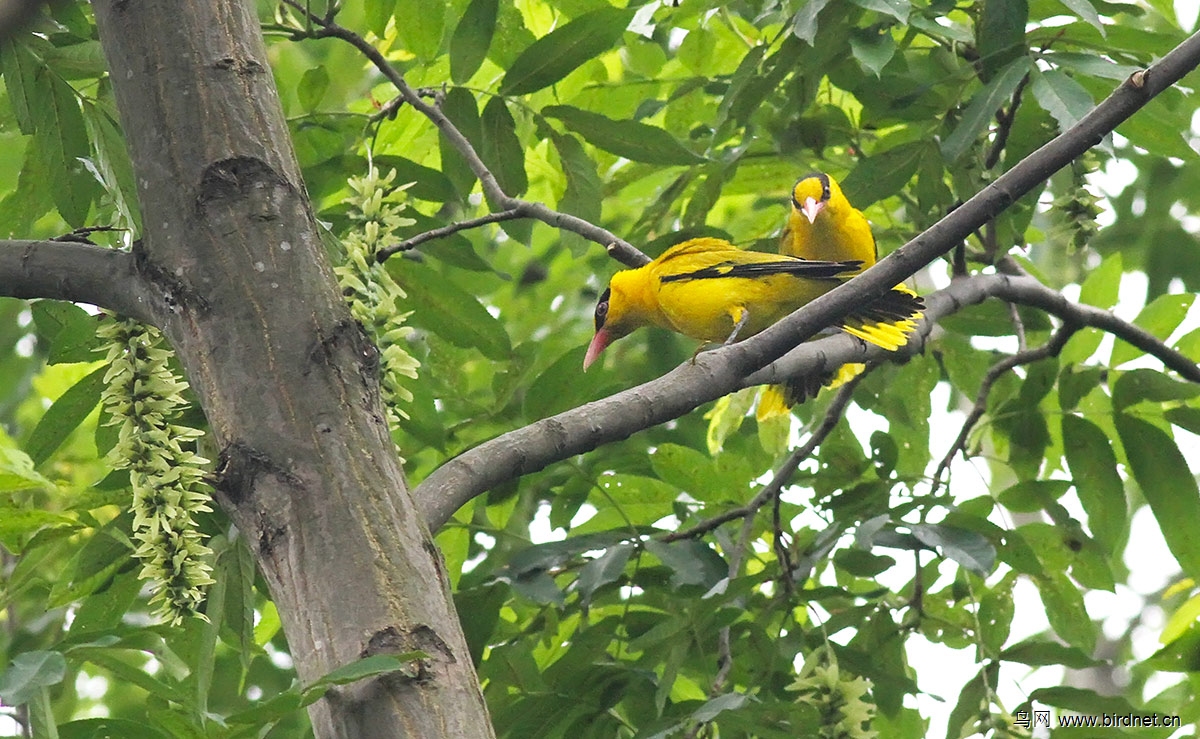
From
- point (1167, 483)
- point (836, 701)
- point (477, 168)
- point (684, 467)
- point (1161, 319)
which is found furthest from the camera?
point (1161, 319)

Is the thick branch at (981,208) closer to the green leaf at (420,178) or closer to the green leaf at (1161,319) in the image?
the green leaf at (420,178)

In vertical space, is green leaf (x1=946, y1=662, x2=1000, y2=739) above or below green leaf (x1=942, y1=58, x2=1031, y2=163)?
below

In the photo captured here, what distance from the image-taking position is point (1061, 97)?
305 centimetres

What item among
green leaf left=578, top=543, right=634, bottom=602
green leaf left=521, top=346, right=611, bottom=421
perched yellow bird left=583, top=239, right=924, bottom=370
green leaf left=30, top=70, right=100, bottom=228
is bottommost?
green leaf left=578, top=543, right=634, bottom=602

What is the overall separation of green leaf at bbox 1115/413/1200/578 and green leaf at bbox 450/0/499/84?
2.32 meters

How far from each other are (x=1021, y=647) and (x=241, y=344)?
96.5 inches

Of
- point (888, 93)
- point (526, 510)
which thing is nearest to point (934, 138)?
point (888, 93)

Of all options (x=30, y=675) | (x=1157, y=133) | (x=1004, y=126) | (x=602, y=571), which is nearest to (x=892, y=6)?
(x=1004, y=126)

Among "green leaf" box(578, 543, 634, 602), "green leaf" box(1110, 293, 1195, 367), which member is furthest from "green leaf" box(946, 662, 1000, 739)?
"green leaf" box(1110, 293, 1195, 367)

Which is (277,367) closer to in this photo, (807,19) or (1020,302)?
(807,19)

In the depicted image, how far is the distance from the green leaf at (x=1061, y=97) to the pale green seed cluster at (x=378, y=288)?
167 centimetres

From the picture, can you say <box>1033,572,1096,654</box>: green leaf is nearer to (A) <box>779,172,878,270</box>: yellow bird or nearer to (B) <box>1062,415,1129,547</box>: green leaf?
(B) <box>1062,415,1129,547</box>: green leaf

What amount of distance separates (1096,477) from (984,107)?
1.43m

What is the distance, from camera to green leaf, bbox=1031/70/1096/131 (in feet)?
9.85
